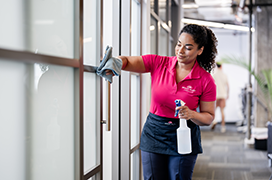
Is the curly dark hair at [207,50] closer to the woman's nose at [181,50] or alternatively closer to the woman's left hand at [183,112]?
the woman's nose at [181,50]

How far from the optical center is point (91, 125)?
5.31 ft

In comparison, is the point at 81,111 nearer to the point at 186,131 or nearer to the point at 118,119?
the point at 186,131

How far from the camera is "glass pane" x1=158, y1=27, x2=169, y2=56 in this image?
350cm

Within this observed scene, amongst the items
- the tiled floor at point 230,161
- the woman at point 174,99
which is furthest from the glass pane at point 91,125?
the tiled floor at point 230,161

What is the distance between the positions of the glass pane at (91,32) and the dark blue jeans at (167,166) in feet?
2.09

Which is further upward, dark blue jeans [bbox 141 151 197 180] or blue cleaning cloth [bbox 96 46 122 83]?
blue cleaning cloth [bbox 96 46 122 83]

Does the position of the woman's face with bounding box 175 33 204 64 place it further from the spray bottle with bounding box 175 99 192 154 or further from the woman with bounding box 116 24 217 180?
the spray bottle with bounding box 175 99 192 154

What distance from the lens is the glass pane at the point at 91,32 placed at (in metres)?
1.53

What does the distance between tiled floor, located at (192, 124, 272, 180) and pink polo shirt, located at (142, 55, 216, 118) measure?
225 centimetres

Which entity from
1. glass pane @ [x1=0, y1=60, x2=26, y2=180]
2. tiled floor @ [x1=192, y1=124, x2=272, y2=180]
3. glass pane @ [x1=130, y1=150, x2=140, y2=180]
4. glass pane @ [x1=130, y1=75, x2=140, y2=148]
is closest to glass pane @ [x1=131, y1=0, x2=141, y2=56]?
glass pane @ [x1=130, y1=75, x2=140, y2=148]

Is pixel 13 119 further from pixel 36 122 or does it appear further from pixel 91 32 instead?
pixel 91 32

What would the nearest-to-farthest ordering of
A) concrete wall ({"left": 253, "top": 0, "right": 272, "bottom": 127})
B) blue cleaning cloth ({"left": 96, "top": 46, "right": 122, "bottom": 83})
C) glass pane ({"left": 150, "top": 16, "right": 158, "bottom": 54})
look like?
blue cleaning cloth ({"left": 96, "top": 46, "right": 122, "bottom": 83}), glass pane ({"left": 150, "top": 16, "right": 158, "bottom": 54}), concrete wall ({"left": 253, "top": 0, "right": 272, "bottom": 127})

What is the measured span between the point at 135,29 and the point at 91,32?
952 mm

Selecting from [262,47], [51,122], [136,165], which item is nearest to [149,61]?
[51,122]
